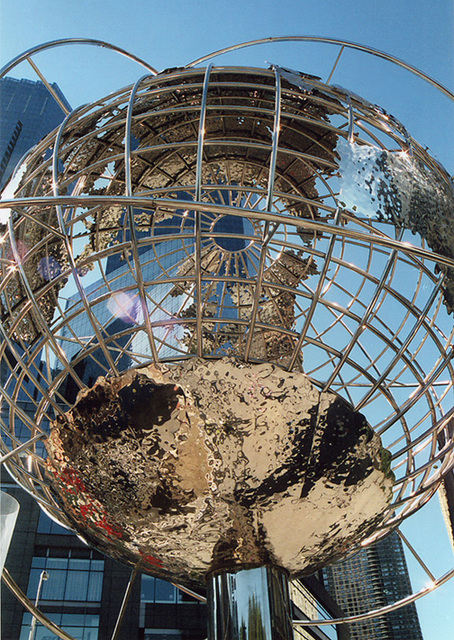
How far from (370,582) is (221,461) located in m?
25.0

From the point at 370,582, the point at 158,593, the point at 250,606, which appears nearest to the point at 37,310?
the point at 250,606

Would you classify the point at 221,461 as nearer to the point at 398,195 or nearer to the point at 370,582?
the point at 398,195

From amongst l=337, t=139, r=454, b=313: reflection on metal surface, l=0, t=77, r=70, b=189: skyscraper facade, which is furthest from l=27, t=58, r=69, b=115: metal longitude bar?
l=0, t=77, r=70, b=189: skyscraper facade

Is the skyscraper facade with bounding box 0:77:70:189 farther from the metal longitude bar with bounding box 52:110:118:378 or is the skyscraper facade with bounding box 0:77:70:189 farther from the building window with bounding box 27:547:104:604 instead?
the metal longitude bar with bounding box 52:110:118:378

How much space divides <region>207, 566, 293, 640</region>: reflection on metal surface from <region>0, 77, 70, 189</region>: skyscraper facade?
2799 centimetres

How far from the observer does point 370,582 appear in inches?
930

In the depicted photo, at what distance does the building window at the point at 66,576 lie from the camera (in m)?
14.1

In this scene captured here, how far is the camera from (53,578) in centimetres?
1418

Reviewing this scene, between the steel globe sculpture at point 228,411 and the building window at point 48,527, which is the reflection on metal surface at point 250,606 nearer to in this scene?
the steel globe sculpture at point 228,411

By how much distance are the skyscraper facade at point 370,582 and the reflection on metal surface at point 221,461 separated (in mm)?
21675

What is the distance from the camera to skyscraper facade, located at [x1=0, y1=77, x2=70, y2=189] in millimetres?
28750

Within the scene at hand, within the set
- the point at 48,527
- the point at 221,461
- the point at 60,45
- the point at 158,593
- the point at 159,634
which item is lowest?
the point at 221,461

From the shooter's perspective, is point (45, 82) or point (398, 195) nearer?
point (398, 195)

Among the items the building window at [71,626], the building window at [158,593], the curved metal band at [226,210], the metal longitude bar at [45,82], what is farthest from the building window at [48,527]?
the curved metal band at [226,210]
